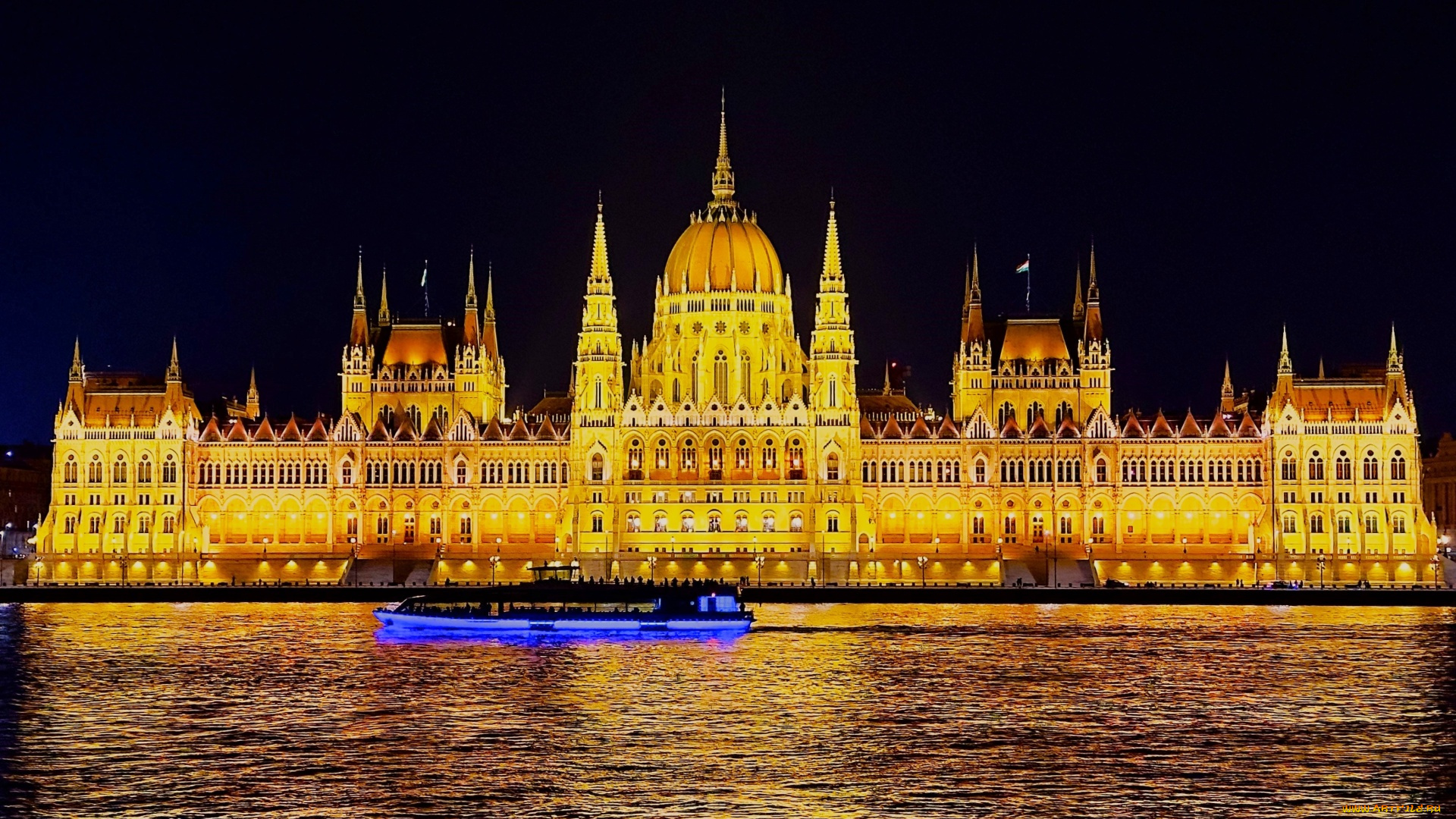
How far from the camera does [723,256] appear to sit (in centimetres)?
16125

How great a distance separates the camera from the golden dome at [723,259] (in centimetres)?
16075

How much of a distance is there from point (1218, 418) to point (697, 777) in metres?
101

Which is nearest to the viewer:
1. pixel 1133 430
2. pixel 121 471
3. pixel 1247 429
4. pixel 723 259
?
pixel 1247 429

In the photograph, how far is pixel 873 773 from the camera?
60531 millimetres

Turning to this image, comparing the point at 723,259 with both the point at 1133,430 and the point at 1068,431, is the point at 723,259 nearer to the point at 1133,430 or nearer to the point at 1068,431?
the point at 1068,431

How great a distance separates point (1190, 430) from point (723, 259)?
36.9 meters

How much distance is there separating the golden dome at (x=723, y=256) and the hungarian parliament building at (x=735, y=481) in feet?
0.70

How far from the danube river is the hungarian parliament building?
37.4 m

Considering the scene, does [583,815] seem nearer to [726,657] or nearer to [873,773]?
[873,773]

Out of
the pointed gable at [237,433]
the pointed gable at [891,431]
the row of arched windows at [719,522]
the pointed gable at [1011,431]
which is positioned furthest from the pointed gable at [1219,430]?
the pointed gable at [237,433]

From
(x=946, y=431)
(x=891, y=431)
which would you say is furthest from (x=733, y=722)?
(x=946, y=431)

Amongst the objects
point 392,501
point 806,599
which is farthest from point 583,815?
point 392,501

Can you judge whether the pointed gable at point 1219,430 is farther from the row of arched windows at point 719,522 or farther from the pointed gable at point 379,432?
the pointed gable at point 379,432

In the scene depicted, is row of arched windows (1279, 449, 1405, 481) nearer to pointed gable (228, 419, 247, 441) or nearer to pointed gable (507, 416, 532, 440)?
pointed gable (507, 416, 532, 440)
